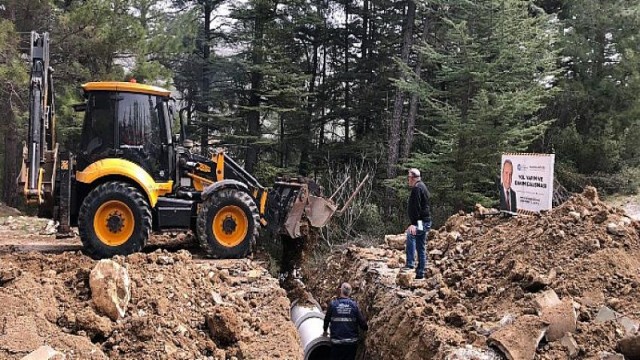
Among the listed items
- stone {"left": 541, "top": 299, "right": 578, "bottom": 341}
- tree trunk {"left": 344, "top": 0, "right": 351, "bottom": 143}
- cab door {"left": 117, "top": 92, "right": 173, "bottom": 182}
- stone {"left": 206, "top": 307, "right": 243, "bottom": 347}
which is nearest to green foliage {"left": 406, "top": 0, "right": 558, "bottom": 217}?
tree trunk {"left": 344, "top": 0, "right": 351, "bottom": 143}

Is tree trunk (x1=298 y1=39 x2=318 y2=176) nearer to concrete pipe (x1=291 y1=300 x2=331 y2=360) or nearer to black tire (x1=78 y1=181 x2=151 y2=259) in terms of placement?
concrete pipe (x1=291 y1=300 x2=331 y2=360)

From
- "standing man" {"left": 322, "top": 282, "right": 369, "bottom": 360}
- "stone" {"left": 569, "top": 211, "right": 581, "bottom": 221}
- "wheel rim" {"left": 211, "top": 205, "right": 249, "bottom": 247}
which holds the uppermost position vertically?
"stone" {"left": 569, "top": 211, "right": 581, "bottom": 221}

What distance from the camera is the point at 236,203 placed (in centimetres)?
847

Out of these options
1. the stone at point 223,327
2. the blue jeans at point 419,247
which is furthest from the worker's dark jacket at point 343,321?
the stone at point 223,327

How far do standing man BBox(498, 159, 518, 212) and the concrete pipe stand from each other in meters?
3.99

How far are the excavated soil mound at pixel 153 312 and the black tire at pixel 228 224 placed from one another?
325mm

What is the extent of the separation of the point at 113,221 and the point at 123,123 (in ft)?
4.70

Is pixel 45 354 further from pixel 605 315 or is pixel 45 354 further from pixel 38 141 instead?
pixel 605 315

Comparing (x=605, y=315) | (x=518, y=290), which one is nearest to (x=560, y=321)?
(x=605, y=315)

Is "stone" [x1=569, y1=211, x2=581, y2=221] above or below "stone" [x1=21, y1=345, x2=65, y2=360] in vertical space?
above

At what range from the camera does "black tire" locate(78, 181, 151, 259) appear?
7719 mm

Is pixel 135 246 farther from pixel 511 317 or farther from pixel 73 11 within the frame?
pixel 73 11

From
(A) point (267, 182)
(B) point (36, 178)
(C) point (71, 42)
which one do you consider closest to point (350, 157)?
(A) point (267, 182)

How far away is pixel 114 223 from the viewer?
25.8ft
